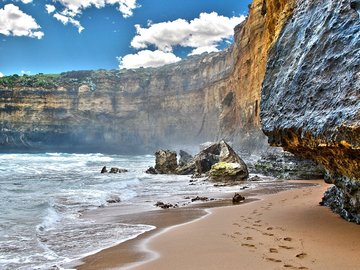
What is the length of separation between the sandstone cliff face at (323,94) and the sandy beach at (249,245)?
68cm

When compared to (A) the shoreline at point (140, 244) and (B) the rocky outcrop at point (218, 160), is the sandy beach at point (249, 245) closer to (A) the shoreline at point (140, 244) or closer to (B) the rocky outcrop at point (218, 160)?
(A) the shoreline at point (140, 244)

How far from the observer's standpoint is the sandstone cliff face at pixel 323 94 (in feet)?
13.4

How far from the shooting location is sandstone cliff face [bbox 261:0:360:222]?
408 centimetres

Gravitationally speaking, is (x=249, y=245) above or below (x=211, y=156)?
below

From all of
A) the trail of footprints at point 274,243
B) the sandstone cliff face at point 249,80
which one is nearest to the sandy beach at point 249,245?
the trail of footprints at point 274,243

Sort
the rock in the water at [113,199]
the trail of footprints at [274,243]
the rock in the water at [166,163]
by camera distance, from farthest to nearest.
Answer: the rock in the water at [166,163] → the rock in the water at [113,199] → the trail of footprints at [274,243]

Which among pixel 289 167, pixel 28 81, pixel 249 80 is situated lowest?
pixel 289 167

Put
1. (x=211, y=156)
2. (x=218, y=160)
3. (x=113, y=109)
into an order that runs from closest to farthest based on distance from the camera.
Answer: (x=218, y=160) → (x=211, y=156) → (x=113, y=109)

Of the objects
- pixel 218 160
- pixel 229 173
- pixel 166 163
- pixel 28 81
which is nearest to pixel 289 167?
pixel 229 173

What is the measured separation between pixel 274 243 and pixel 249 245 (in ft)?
0.98

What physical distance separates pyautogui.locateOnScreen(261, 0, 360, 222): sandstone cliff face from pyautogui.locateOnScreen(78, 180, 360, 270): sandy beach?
26.8 inches

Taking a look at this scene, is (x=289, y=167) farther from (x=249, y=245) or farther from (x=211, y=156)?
(x=249, y=245)

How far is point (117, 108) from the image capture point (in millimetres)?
73875

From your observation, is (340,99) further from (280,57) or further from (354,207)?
(280,57)
